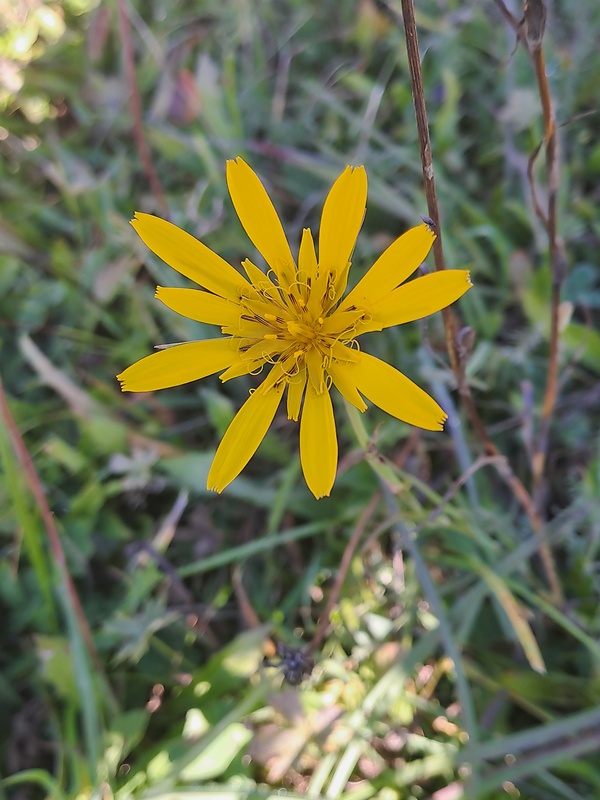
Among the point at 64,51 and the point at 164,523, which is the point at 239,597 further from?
the point at 64,51

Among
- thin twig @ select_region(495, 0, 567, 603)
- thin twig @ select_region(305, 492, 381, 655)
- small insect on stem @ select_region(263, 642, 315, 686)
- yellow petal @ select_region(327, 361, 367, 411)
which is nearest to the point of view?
thin twig @ select_region(495, 0, 567, 603)

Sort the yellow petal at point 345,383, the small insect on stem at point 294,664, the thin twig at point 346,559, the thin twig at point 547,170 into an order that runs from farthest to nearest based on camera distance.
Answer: the thin twig at point 346,559 → the small insect on stem at point 294,664 → the yellow petal at point 345,383 → the thin twig at point 547,170

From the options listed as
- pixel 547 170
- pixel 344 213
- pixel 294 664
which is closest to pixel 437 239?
pixel 344 213

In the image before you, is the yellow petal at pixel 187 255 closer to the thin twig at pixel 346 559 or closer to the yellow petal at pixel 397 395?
the yellow petal at pixel 397 395

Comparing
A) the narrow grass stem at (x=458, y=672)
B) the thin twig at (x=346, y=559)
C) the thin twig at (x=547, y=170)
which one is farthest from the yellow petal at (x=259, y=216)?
the thin twig at (x=346, y=559)

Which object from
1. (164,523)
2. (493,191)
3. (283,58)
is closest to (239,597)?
(164,523)

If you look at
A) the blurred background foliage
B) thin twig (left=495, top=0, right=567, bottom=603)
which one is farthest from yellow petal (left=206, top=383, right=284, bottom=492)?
thin twig (left=495, top=0, right=567, bottom=603)

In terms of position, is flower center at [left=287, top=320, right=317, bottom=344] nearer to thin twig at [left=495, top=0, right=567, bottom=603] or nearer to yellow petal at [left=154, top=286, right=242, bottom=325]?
yellow petal at [left=154, top=286, right=242, bottom=325]
